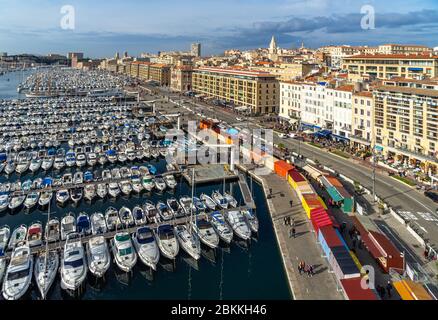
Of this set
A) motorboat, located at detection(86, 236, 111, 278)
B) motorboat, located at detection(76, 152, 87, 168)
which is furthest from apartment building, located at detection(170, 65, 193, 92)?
motorboat, located at detection(86, 236, 111, 278)

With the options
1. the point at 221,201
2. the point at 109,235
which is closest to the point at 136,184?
the point at 221,201

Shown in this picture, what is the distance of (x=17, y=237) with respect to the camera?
3077 cm

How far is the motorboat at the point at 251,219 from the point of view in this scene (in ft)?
109

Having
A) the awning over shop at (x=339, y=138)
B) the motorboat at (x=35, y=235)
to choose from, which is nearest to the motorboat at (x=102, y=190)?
the motorboat at (x=35, y=235)

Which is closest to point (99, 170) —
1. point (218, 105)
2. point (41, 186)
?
point (41, 186)

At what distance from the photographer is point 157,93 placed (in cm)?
13725

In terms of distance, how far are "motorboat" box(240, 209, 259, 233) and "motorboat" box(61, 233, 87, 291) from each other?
14.3 m

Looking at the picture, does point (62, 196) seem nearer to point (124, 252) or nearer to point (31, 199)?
point (31, 199)

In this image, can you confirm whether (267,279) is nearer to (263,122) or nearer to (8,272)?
(8,272)

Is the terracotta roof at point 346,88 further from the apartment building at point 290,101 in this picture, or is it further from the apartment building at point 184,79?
the apartment building at point 184,79

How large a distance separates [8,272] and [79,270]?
469 centimetres

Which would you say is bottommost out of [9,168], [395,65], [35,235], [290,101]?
[35,235]

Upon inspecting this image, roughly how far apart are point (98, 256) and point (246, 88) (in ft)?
251

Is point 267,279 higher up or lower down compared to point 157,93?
lower down
